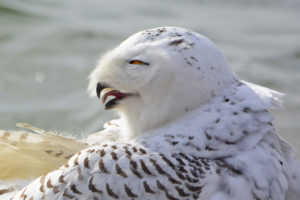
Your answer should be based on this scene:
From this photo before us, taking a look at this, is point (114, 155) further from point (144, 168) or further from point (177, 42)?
point (177, 42)

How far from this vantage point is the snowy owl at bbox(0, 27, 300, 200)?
8.30 feet

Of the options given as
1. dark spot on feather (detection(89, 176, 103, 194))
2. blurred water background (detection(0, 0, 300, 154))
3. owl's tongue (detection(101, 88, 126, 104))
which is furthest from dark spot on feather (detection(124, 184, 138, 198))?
blurred water background (detection(0, 0, 300, 154))

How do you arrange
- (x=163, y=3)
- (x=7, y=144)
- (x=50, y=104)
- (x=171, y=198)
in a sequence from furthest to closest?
(x=163, y=3) → (x=50, y=104) → (x=7, y=144) → (x=171, y=198)

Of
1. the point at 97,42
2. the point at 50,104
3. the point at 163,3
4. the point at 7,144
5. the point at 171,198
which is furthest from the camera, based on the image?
the point at 163,3

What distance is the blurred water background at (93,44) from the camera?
244 inches

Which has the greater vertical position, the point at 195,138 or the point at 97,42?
the point at 97,42

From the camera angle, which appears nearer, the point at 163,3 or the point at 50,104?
the point at 50,104

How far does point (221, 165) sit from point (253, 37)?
5.25m

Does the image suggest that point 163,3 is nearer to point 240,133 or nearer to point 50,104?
point 50,104

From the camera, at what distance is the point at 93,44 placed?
767cm

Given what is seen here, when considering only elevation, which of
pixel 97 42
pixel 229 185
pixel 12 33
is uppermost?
pixel 12 33

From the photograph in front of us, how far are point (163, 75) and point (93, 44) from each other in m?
5.05

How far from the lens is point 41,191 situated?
2.57 meters

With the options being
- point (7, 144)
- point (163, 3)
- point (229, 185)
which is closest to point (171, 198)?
point (229, 185)
